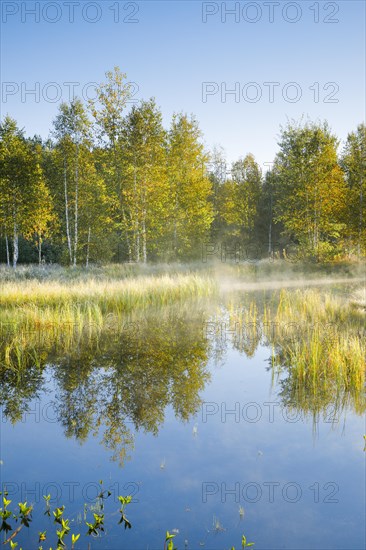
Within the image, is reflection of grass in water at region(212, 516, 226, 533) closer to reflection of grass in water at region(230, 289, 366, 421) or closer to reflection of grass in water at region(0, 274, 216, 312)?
reflection of grass in water at region(230, 289, 366, 421)

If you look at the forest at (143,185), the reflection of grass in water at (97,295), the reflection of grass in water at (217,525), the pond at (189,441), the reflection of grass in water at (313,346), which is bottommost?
the reflection of grass in water at (217,525)

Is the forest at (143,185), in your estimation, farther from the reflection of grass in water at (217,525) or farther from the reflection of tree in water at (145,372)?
the reflection of grass in water at (217,525)

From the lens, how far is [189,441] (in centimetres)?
501

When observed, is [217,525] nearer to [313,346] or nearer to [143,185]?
[313,346]

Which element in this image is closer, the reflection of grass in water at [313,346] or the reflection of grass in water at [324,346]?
the reflection of grass in water at [313,346]

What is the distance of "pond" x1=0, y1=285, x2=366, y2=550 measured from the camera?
3.65 meters

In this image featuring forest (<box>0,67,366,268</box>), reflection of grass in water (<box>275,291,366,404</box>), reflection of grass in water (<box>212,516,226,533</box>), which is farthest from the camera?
forest (<box>0,67,366,268</box>)

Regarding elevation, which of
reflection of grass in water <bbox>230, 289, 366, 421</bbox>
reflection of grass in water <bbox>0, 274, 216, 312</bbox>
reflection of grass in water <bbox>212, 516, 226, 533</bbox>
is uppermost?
reflection of grass in water <bbox>0, 274, 216, 312</bbox>

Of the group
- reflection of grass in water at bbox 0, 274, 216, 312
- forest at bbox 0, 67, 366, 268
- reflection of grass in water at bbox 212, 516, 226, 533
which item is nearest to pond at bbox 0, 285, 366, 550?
reflection of grass in water at bbox 212, 516, 226, 533

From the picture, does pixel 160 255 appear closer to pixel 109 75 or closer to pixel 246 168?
pixel 109 75

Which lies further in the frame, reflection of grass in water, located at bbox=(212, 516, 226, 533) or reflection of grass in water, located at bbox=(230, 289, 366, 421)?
reflection of grass in water, located at bbox=(230, 289, 366, 421)

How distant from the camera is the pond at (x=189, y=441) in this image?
3646 millimetres

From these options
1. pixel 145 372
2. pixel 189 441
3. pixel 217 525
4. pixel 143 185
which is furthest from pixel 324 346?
pixel 143 185

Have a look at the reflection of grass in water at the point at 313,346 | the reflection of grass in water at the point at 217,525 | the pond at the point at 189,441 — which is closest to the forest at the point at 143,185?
the reflection of grass in water at the point at 313,346
